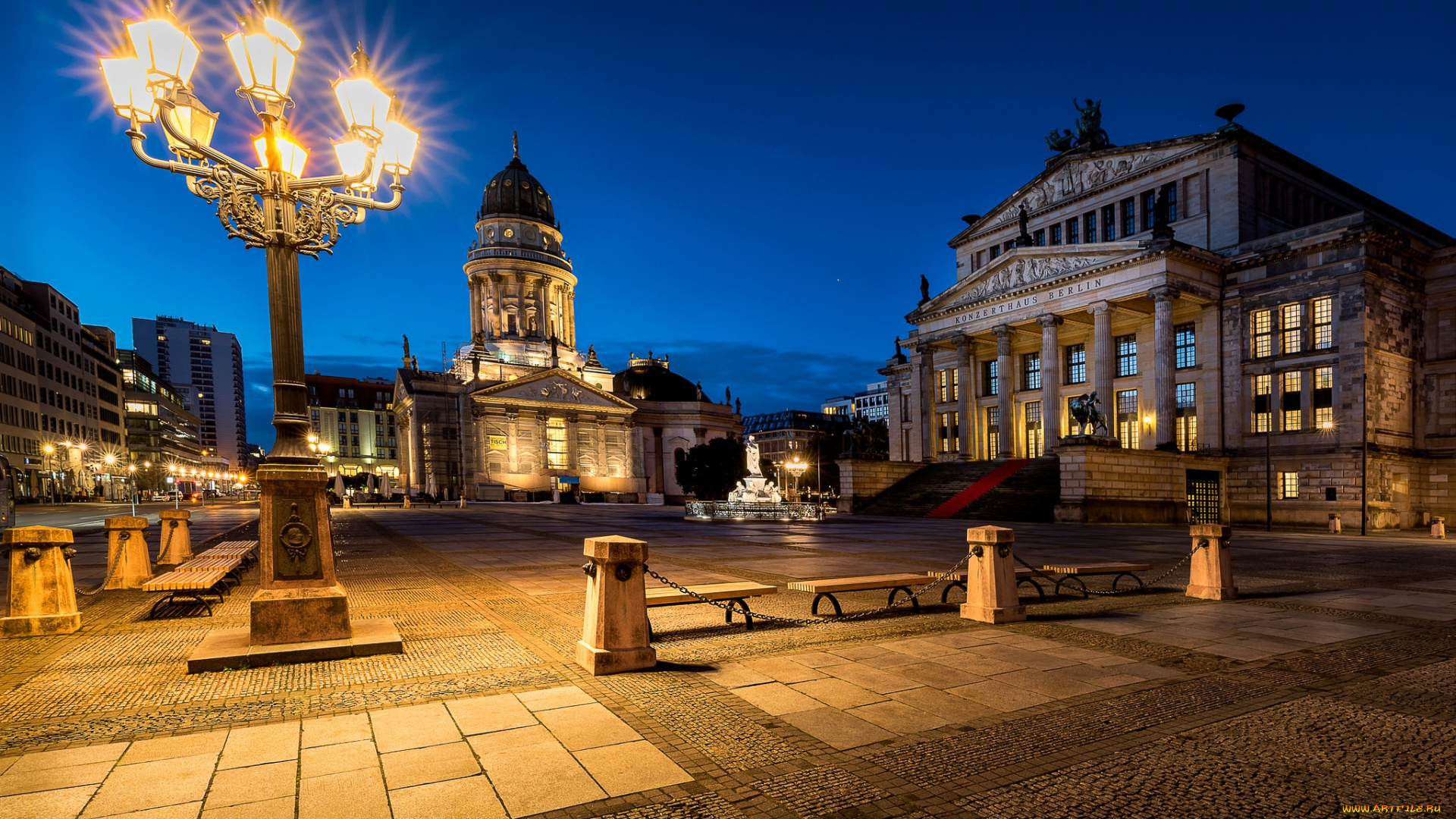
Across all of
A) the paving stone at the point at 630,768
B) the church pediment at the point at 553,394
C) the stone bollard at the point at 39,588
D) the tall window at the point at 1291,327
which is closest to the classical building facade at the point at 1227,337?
the tall window at the point at 1291,327

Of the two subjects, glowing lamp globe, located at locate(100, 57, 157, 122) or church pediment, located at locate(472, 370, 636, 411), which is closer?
glowing lamp globe, located at locate(100, 57, 157, 122)

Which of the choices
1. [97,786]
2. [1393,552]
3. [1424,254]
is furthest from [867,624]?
[1424,254]

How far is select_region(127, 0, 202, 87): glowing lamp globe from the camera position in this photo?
24.7 ft

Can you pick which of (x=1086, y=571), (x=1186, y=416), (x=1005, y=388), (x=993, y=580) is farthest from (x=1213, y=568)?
(x=1186, y=416)

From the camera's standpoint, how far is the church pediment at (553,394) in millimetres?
79750

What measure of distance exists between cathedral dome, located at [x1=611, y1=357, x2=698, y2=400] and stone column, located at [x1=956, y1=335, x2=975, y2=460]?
5591cm

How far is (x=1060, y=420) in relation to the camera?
148 feet

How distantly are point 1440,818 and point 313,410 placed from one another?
402ft

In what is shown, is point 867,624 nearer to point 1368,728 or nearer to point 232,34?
point 1368,728

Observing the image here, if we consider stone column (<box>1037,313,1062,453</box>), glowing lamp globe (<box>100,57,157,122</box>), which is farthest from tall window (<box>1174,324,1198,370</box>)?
glowing lamp globe (<box>100,57,157,122</box>)

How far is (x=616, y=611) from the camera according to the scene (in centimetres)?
728

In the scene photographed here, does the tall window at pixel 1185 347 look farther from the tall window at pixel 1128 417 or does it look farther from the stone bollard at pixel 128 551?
the stone bollard at pixel 128 551

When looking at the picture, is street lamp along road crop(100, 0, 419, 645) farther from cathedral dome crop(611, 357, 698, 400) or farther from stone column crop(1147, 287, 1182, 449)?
cathedral dome crop(611, 357, 698, 400)

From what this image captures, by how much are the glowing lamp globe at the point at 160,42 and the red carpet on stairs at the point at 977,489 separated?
33914 millimetres
